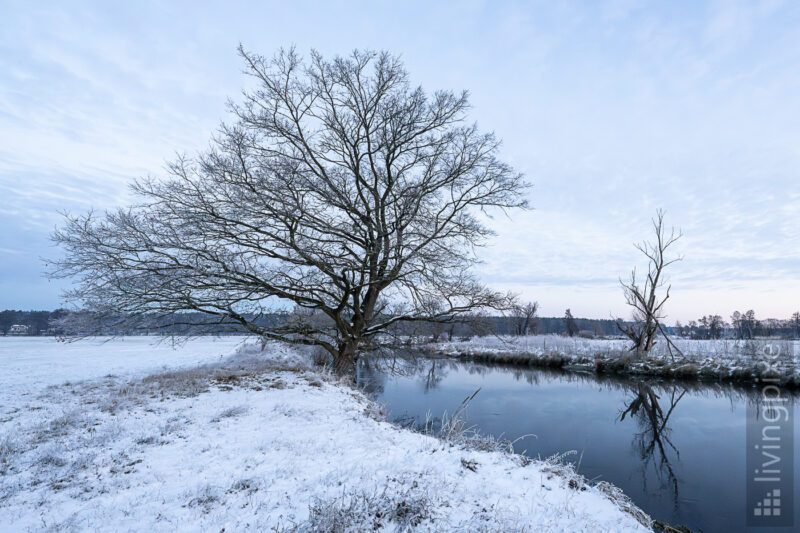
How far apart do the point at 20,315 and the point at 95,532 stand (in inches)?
2566

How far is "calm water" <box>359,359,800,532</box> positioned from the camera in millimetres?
5738

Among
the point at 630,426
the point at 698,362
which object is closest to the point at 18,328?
the point at 630,426

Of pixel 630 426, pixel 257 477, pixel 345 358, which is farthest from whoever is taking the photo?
pixel 345 358

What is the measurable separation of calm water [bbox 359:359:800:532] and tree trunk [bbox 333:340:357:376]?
891 millimetres

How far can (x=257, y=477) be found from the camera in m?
3.95

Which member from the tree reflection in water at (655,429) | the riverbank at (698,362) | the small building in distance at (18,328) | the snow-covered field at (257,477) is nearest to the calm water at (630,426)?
the tree reflection in water at (655,429)

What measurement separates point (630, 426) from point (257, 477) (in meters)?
9.74

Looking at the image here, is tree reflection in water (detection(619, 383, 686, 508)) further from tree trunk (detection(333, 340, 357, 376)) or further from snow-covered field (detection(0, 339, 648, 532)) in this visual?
tree trunk (detection(333, 340, 357, 376))

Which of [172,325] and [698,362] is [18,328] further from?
[698,362]

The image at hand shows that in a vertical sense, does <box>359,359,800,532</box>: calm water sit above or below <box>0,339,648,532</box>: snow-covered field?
below

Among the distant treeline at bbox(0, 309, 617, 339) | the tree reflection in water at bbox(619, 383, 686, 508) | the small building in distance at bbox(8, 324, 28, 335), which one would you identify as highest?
the distant treeline at bbox(0, 309, 617, 339)

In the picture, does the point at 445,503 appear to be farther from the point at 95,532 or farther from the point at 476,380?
the point at 476,380

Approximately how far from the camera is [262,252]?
9.50 metres

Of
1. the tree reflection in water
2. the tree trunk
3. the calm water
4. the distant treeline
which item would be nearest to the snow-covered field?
the distant treeline
